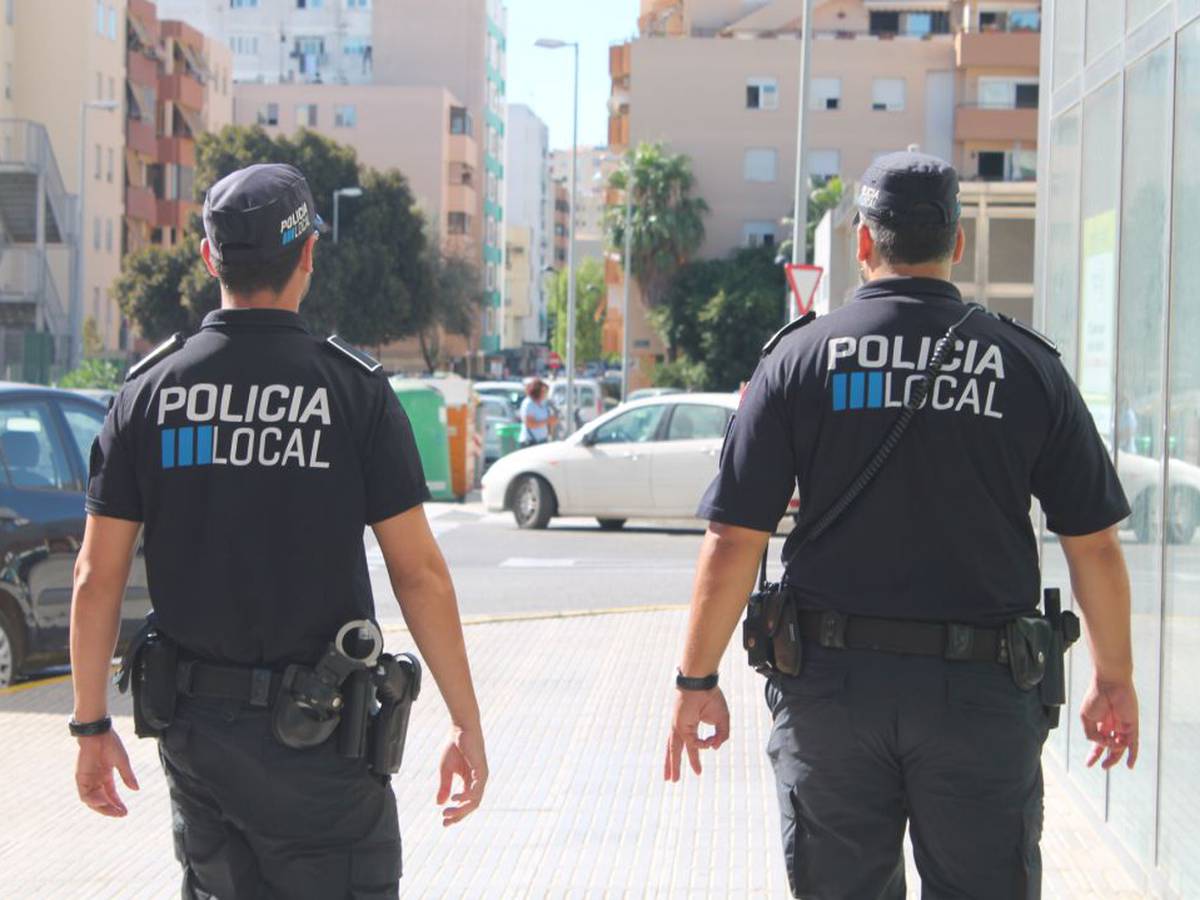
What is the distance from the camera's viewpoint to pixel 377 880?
11.3ft

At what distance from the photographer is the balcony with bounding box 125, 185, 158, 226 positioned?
7038 centimetres

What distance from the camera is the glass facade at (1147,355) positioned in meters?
5.18

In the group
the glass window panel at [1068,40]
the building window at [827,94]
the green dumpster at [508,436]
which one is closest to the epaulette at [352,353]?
the glass window panel at [1068,40]

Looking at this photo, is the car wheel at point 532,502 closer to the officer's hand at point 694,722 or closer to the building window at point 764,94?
the officer's hand at point 694,722

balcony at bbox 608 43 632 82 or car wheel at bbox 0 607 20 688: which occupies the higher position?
balcony at bbox 608 43 632 82

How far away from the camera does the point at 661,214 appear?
2611 inches

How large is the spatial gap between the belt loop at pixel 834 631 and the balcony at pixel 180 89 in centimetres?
7352

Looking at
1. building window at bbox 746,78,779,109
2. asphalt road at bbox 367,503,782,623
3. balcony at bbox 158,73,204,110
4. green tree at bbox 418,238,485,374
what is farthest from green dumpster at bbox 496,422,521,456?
balcony at bbox 158,73,204,110

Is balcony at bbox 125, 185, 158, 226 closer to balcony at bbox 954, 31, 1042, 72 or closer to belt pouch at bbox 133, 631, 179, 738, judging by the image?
balcony at bbox 954, 31, 1042, 72

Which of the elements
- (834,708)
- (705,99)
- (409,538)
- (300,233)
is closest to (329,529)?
(409,538)

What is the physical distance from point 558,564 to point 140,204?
190 ft

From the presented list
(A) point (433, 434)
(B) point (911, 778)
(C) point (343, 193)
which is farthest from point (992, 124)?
(B) point (911, 778)

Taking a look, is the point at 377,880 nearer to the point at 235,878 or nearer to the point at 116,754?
the point at 235,878

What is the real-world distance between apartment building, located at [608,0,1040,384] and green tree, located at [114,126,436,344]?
883 cm
